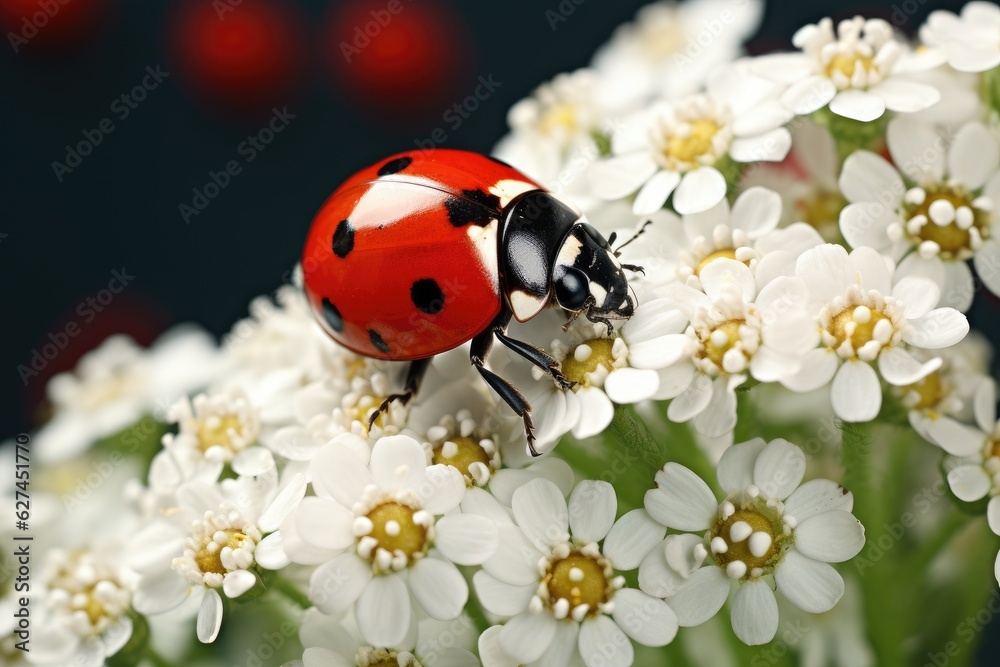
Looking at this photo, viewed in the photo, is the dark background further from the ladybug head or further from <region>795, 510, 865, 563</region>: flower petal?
<region>795, 510, 865, 563</region>: flower petal

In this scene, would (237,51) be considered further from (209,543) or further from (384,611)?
(384,611)

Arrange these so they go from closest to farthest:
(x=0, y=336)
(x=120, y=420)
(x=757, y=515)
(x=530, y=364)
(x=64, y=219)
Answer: (x=757, y=515)
(x=530, y=364)
(x=120, y=420)
(x=0, y=336)
(x=64, y=219)

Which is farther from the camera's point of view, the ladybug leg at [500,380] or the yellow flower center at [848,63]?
the yellow flower center at [848,63]

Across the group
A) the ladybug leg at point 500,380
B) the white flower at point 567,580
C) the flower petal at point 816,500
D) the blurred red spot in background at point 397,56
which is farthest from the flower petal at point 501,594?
the blurred red spot in background at point 397,56

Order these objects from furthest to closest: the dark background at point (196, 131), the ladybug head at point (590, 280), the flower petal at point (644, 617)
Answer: the dark background at point (196, 131)
the ladybug head at point (590, 280)
the flower petal at point (644, 617)

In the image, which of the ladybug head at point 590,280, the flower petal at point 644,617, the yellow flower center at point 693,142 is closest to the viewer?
the flower petal at point 644,617

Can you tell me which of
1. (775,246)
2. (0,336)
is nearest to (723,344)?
(775,246)

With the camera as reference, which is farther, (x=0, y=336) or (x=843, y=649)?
(x=0, y=336)

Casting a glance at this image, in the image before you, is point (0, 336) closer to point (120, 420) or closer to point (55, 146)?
point (55, 146)

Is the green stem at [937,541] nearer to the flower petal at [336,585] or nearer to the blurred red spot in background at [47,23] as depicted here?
the flower petal at [336,585]
